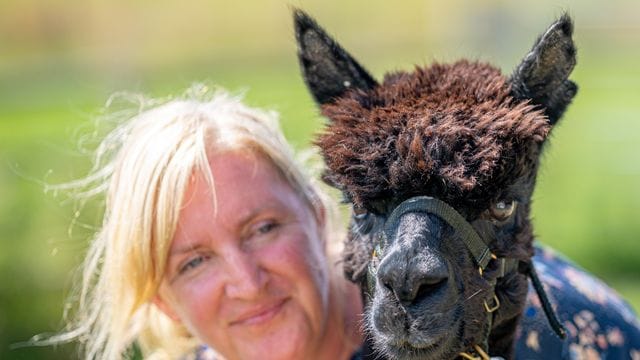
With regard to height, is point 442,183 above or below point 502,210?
above

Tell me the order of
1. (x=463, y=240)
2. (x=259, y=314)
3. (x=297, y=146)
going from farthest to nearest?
(x=297, y=146), (x=259, y=314), (x=463, y=240)

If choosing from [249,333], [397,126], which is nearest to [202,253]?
[249,333]

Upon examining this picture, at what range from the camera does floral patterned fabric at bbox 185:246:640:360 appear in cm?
387

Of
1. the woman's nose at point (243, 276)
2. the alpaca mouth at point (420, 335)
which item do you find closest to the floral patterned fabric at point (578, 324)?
the woman's nose at point (243, 276)

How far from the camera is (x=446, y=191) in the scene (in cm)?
310

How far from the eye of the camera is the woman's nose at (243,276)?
378cm

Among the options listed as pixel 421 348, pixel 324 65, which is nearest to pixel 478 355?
pixel 421 348

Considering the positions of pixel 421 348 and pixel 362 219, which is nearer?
pixel 421 348

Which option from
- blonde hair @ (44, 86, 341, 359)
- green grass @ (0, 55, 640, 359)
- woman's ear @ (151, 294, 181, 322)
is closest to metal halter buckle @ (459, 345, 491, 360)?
green grass @ (0, 55, 640, 359)

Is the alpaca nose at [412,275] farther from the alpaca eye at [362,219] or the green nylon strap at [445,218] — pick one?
the alpaca eye at [362,219]

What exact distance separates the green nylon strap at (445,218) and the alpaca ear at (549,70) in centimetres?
49

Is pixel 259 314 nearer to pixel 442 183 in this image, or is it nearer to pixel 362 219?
pixel 362 219

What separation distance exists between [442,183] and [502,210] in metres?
0.26

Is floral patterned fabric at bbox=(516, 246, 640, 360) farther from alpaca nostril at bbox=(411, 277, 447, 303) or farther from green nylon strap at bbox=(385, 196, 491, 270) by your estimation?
alpaca nostril at bbox=(411, 277, 447, 303)
